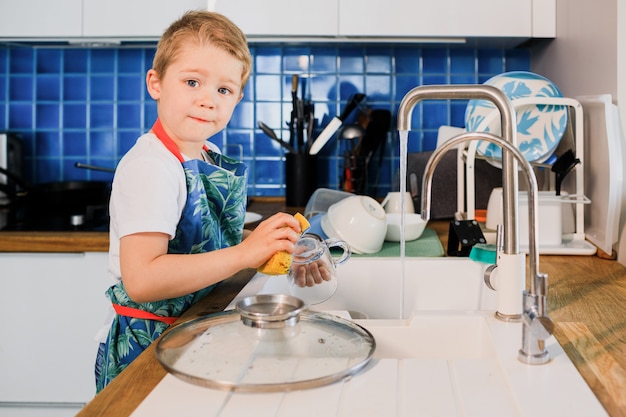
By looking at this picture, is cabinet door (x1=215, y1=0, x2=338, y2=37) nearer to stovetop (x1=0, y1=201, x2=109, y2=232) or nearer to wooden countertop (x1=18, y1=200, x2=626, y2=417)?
stovetop (x1=0, y1=201, x2=109, y2=232)

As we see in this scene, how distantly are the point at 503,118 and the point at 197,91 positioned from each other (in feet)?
1.61

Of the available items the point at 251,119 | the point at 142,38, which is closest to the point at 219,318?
the point at 142,38

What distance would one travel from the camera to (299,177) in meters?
2.43

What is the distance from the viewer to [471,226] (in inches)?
63.8

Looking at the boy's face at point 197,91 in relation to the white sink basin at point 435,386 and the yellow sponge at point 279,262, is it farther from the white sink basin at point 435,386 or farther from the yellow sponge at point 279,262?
the white sink basin at point 435,386

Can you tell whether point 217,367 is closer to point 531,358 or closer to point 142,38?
point 531,358

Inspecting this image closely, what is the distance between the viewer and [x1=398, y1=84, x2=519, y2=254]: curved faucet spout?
0.96 metres

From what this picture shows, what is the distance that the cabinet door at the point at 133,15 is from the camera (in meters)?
2.22

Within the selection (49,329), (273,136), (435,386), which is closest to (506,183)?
(435,386)

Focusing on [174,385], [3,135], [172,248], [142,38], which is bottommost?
[174,385]

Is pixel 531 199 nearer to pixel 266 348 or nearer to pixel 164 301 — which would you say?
pixel 266 348

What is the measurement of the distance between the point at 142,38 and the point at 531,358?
1753 millimetres

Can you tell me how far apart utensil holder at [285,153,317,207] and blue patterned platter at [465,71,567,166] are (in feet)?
2.27

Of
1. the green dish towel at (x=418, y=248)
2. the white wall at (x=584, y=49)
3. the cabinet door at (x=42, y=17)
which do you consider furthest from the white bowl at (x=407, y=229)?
the cabinet door at (x=42, y=17)
